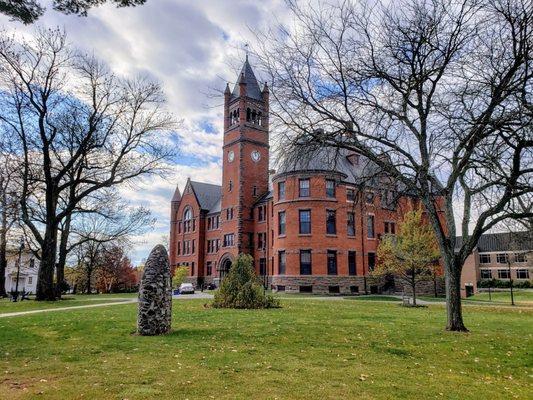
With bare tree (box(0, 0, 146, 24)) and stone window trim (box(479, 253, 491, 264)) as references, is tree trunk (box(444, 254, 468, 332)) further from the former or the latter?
stone window trim (box(479, 253, 491, 264))

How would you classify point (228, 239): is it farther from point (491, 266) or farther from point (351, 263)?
point (491, 266)

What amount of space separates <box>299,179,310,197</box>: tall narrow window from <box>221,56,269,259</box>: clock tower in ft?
34.5

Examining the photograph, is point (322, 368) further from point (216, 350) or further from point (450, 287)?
point (450, 287)

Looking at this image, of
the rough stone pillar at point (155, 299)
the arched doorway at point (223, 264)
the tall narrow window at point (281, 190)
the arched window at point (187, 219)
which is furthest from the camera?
the arched window at point (187, 219)

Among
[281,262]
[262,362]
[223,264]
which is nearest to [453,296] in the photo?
[262,362]

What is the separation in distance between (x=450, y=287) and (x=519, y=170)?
3.84 m

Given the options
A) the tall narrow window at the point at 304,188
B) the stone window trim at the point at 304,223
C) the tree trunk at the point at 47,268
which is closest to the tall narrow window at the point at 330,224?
the stone window trim at the point at 304,223

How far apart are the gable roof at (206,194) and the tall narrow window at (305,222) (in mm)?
22620

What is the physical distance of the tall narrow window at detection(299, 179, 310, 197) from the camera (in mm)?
40812

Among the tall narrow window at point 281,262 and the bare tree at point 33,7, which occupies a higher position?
the bare tree at point 33,7

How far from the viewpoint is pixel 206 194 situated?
205 feet

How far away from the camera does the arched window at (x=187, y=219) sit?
6156 centimetres

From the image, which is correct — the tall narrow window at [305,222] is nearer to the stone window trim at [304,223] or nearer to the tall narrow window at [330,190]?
the stone window trim at [304,223]

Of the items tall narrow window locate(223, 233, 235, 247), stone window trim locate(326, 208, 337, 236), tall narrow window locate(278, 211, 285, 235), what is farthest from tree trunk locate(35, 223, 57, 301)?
tall narrow window locate(223, 233, 235, 247)
